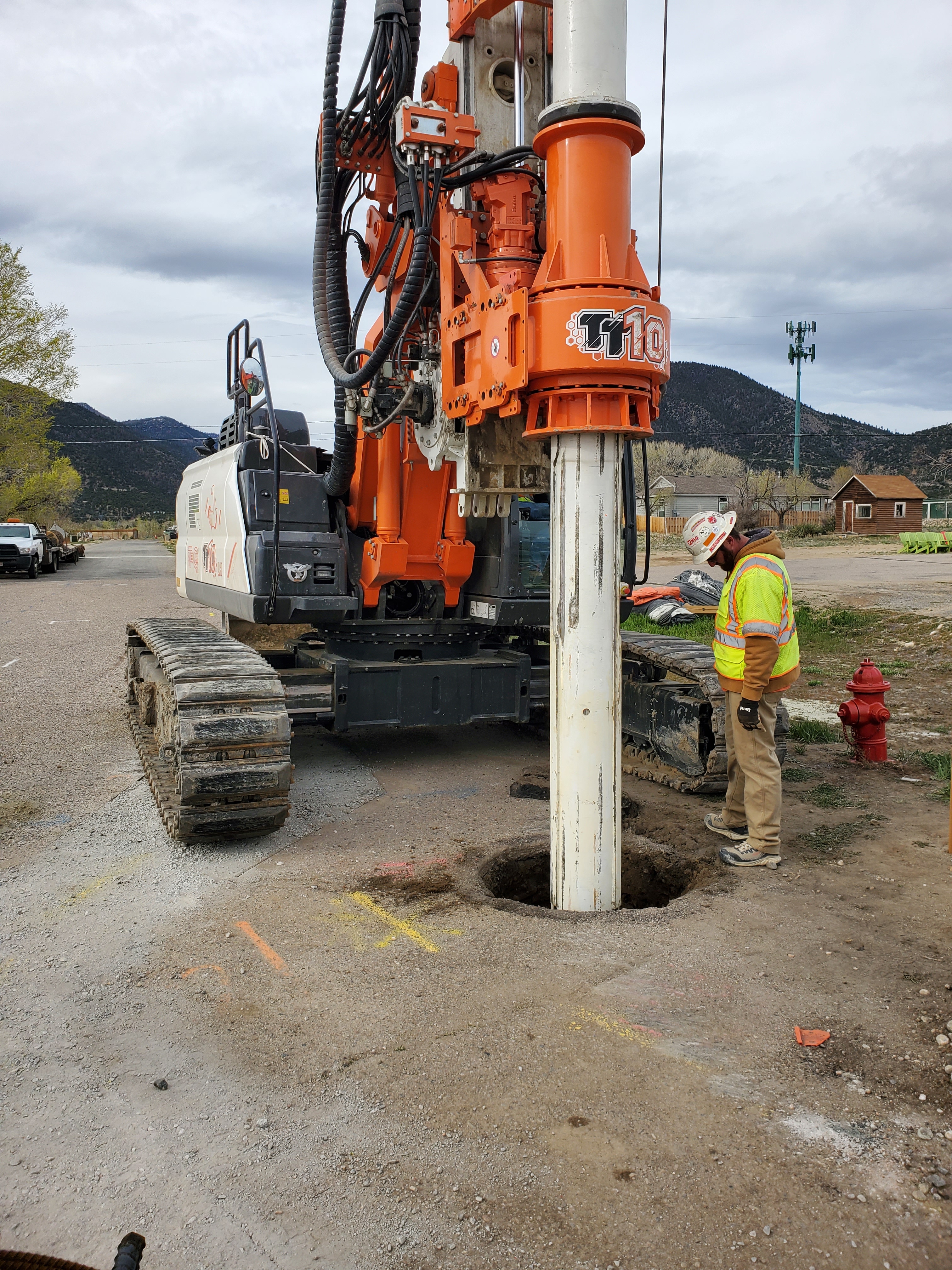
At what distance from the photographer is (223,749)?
5.14 metres

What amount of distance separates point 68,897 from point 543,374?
3.33 m

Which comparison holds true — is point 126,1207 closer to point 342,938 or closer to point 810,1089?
point 342,938

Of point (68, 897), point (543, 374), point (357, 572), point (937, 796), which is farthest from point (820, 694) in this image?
point (68, 897)

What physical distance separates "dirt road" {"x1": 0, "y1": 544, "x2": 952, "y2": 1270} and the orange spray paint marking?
15mm

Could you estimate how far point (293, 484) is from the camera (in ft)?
22.4

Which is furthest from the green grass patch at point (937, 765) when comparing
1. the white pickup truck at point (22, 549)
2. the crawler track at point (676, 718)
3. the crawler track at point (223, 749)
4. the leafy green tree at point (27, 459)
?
the leafy green tree at point (27, 459)

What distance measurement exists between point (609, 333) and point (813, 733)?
199 inches

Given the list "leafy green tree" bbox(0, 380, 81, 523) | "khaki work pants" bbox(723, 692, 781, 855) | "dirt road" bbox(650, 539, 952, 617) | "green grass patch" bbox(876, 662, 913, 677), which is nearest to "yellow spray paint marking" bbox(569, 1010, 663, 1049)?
"khaki work pants" bbox(723, 692, 781, 855)

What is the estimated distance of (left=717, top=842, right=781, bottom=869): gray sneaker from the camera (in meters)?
5.09

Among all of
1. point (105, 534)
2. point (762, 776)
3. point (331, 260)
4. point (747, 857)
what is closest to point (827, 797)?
point (762, 776)

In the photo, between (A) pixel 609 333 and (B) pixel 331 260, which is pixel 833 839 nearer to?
(A) pixel 609 333

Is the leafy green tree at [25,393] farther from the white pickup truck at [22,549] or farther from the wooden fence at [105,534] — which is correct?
the wooden fence at [105,534]

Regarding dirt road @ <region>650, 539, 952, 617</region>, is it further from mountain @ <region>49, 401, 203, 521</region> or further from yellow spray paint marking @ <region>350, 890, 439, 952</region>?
mountain @ <region>49, 401, 203, 521</region>

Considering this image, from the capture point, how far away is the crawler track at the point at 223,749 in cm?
508
